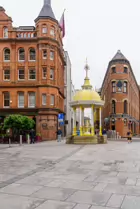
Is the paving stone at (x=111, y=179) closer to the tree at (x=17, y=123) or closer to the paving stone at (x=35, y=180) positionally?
the paving stone at (x=35, y=180)

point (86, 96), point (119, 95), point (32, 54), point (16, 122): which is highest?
point (32, 54)

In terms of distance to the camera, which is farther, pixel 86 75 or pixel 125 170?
pixel 86 75

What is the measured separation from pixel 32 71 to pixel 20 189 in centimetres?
3455

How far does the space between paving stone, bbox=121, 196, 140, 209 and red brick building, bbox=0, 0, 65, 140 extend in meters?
32.9

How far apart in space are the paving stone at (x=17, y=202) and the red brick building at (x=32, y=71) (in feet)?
107

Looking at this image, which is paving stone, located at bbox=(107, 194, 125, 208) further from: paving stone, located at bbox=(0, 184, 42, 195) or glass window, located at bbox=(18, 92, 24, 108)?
glass window, located at bbox=(18, 92, 24, 108)

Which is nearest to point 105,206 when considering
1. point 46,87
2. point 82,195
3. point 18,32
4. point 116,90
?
point 82,195

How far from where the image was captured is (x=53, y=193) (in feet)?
23.9

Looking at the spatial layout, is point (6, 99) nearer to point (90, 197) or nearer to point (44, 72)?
point (44, 72)

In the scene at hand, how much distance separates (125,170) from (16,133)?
80.0 feet

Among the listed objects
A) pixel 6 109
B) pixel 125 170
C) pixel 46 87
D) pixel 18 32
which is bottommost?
pixel 125 170

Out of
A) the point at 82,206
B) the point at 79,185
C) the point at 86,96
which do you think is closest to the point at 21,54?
the point at 86,96

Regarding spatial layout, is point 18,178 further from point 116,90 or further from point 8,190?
point 116,90

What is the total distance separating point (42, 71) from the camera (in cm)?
4075
